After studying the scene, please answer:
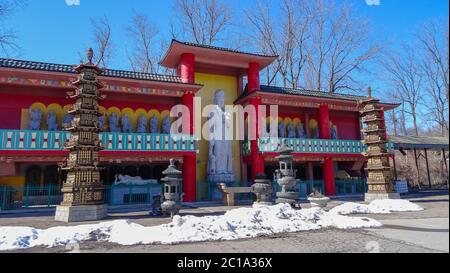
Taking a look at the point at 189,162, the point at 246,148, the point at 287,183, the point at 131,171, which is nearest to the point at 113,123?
the point at 131,171

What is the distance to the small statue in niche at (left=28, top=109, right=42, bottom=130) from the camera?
16.6m

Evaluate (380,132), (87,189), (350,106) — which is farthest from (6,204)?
(350,106)

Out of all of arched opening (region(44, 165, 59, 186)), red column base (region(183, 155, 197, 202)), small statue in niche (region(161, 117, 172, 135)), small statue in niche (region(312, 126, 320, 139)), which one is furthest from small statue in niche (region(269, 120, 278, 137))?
arched opening (region(44, 165, 59, 186))

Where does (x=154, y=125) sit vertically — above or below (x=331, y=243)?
above

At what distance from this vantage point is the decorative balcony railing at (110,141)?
48.1 ft

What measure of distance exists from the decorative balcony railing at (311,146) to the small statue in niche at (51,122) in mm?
11641

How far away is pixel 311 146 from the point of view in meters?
21.1

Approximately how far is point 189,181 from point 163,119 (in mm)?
4623

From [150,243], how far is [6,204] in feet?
38.3

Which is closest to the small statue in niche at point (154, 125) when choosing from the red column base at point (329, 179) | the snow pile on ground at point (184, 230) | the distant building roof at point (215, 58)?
the distant building roof at point (215, 58)

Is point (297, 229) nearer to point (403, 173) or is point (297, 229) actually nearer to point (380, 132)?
point (380, 132)

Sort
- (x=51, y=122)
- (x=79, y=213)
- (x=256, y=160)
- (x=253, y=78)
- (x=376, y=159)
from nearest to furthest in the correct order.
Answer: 1. (x=79, y=213)
2. (x=51, y=122)
3. (x=376, y=159)
4. (x=256, y=160)
5. (x=253, y=78)

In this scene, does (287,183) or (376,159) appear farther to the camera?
(376,159)

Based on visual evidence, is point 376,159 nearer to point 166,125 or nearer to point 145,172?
point 166,125
